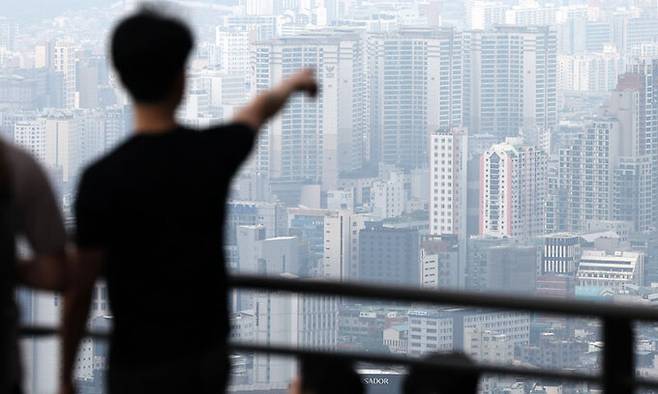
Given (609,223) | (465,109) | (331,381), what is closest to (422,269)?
(609,223)

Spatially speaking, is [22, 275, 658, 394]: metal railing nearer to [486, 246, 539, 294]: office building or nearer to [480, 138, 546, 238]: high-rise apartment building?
[486, 246, 539, 294]: office building

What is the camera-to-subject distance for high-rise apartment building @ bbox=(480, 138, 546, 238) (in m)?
67.8

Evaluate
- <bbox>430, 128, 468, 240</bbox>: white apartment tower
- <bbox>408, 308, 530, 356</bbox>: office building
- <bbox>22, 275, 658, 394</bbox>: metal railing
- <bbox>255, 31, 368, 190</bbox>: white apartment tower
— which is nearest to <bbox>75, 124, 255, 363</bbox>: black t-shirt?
<bbox>22, 275, 658, 394</bbox>: metal railing

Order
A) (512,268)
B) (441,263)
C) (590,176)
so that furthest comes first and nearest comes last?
(590,176) → (441,263) → (512,268)

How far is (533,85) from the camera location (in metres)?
77.8

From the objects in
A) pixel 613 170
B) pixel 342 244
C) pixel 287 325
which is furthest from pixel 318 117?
pixel 287 325

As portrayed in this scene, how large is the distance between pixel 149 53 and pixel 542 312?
48cm

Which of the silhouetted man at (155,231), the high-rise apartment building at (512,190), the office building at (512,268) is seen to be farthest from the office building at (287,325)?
the silhouetted man at (155,231)

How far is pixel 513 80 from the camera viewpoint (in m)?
77.5

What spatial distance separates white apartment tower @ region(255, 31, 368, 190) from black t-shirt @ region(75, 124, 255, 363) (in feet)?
223

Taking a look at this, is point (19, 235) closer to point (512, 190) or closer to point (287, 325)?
point (287, 325)

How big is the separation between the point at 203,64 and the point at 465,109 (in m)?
14.8

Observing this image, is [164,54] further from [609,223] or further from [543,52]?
[543,52]

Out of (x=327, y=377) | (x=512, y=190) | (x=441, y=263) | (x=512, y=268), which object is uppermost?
(x=327, y=377)
